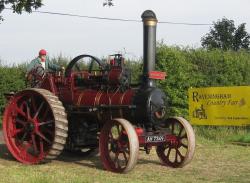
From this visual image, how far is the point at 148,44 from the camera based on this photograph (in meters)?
8.89

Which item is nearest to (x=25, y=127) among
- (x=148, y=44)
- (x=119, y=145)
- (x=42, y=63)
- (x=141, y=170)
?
(x=42, y=63)

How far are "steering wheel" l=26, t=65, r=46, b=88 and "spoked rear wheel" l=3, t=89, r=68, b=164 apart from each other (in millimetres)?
548

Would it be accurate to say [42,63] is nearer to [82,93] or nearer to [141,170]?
[82,93]

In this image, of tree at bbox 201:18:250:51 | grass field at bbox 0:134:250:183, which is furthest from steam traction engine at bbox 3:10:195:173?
tree at bbox 201:18:250:51

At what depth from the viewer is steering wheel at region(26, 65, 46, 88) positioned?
33.0 feet

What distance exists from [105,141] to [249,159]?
3224mm

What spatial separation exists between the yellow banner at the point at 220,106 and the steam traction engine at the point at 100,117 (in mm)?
3933

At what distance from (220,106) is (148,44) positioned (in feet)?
18.3

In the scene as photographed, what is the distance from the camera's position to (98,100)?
367 inches

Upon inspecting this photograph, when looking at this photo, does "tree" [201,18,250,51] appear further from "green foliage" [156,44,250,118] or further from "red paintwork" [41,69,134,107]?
"red paintwork" [41,69,134,107]

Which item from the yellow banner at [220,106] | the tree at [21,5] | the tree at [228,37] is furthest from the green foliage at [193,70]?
the tree at [228,37]

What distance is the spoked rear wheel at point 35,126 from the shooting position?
351 inches

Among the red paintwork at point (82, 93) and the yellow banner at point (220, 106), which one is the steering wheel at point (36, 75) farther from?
the yellow banner at point (220, 106)

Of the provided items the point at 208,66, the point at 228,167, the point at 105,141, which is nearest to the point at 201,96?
the point at 208,66
